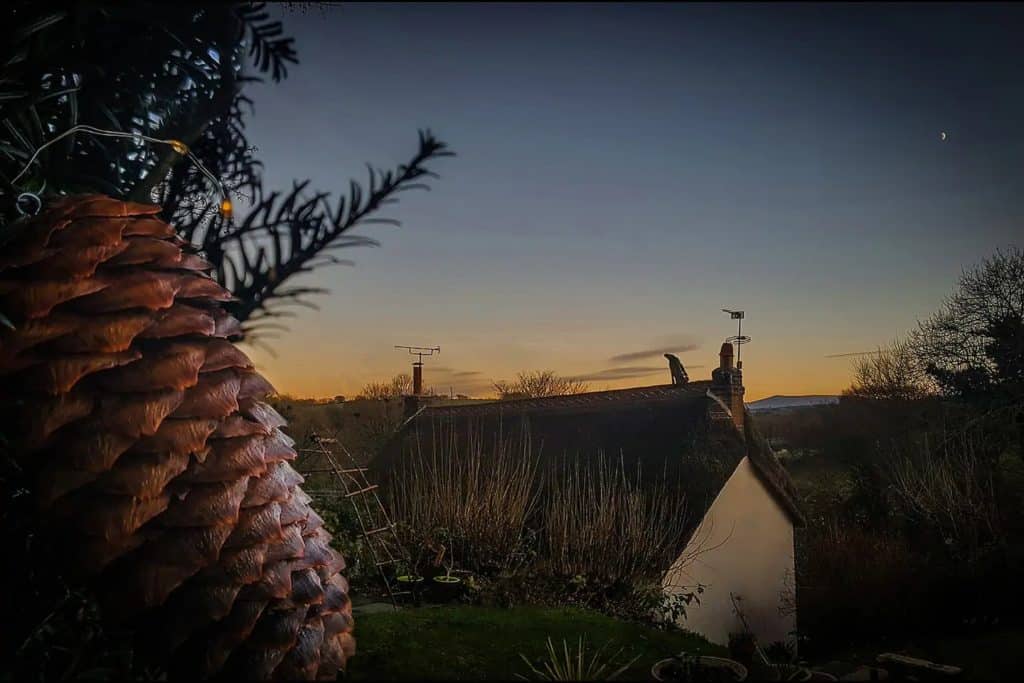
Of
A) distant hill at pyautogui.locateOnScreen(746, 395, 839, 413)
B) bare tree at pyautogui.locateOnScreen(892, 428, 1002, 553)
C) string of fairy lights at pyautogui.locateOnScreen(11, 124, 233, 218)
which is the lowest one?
bare tree at pyautogui.locateOnScreen(892, 428, 1002, 553)

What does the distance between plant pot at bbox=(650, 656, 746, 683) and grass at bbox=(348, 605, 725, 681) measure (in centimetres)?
2

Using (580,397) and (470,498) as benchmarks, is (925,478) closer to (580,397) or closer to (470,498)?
(580,397)

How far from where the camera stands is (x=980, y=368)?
68.2 inches

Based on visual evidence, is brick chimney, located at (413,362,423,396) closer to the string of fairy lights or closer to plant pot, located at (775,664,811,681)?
the string of fairy lights

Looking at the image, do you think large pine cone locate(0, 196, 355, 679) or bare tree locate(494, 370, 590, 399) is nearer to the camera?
large pine cone locate(0, 196, 355, 679)

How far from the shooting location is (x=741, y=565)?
3.10 metres

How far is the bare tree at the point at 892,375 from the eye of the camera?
1.83 m

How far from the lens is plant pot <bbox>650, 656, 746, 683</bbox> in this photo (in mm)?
1142

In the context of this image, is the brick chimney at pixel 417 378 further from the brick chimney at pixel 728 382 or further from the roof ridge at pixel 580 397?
the brick chimney at pixel 728 382

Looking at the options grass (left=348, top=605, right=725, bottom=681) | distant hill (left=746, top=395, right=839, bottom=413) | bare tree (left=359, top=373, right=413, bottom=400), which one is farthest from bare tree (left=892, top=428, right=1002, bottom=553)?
bare tree (left=359, top=373, right=413, bottom=400)

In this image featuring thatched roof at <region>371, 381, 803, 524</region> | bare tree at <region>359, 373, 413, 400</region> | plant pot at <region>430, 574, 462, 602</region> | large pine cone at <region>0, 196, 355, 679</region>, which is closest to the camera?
large pine cone at <region>0, 196, 355, 679</region>

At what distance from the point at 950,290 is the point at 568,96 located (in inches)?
42.3

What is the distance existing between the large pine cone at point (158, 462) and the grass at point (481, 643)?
289mm

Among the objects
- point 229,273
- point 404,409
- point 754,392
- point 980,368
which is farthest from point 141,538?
point 404,409
